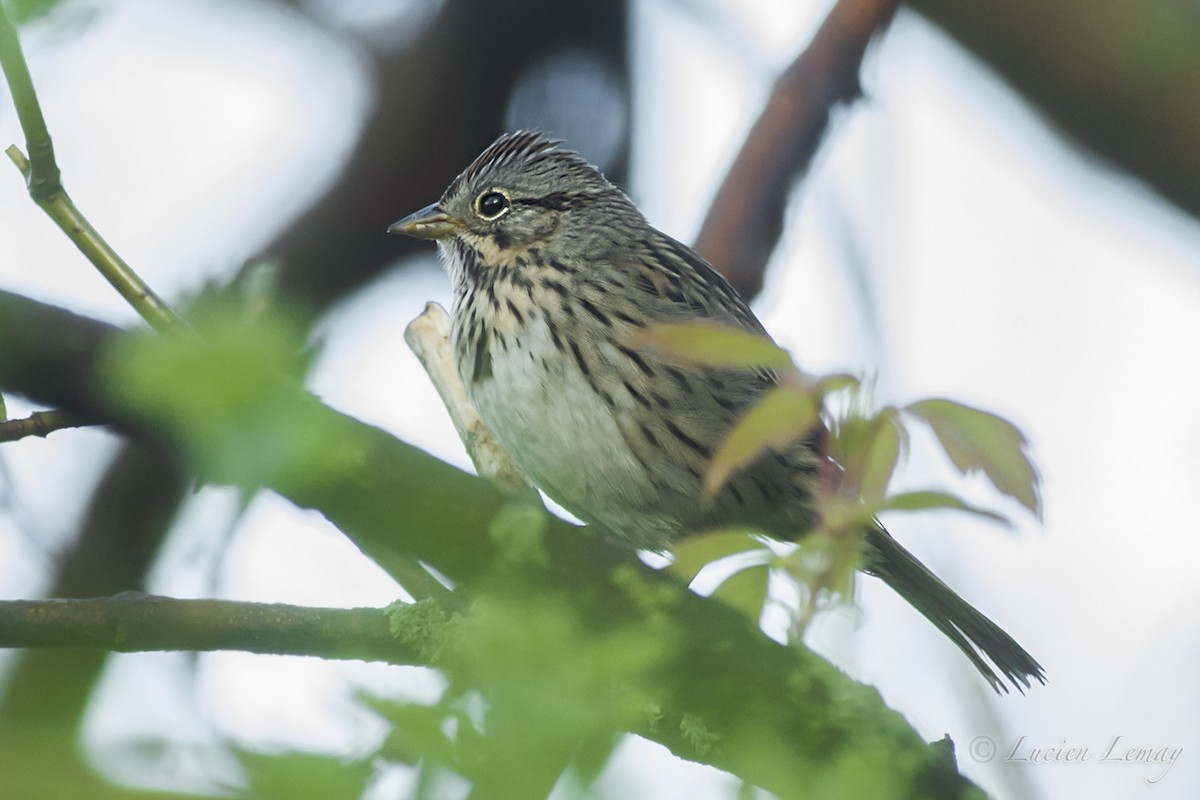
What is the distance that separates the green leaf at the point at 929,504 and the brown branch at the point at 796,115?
2861mm

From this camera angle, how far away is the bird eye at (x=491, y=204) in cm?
554

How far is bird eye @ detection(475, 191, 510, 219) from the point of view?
5.54 meters

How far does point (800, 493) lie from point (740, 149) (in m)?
1.22

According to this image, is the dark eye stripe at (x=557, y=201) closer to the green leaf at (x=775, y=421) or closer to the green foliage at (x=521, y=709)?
the green leaf at (x=775, y=421)

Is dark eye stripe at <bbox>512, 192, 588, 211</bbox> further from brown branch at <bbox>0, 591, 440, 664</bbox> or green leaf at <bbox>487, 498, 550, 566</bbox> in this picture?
green leaf at <bbox>487, 498, 550, 566</bbox>

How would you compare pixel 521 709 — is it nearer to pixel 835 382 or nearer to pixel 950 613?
pixel 835 382

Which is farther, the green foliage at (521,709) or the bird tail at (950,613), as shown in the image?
the bird tail at (950,613)

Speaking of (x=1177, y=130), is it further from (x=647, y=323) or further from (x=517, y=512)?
(x=517, y=512)

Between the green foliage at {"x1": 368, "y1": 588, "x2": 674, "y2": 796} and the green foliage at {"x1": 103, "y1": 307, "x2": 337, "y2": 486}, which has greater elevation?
the green foliage at {"x1": 103, "y1": 307, "x2": 337, "y2": 486}

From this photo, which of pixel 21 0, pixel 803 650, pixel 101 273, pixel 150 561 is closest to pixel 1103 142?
pixel 803 650

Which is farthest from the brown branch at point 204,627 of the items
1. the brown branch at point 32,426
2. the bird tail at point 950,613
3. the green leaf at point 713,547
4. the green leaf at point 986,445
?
the bird tail at point 950,613

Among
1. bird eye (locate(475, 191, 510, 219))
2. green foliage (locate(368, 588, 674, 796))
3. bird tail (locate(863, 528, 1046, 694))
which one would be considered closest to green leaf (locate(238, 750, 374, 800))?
green foliage (locate(368, 588, 674, 796))

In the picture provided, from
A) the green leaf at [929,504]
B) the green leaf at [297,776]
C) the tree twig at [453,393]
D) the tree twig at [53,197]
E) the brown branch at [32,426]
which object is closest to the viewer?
the green leaf at [297,776]

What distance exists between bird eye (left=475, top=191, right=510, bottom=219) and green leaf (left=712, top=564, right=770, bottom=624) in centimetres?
361
